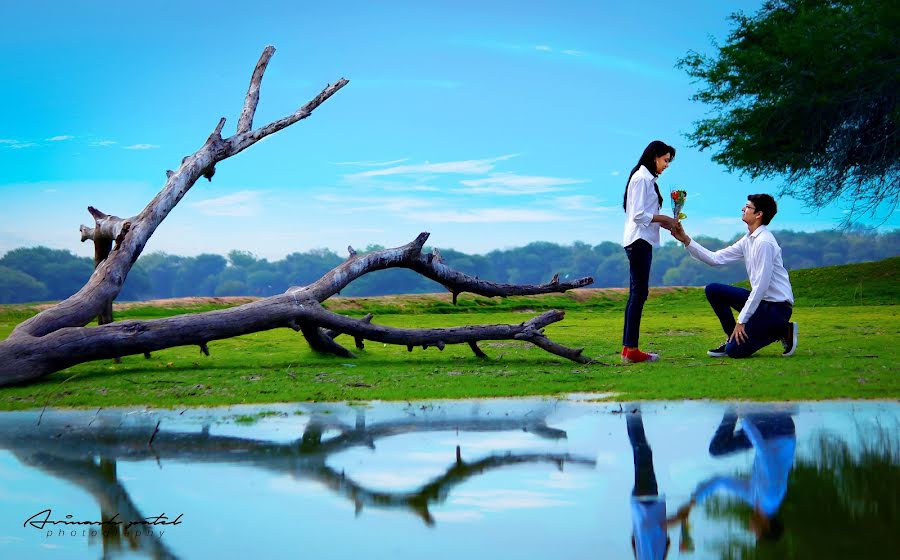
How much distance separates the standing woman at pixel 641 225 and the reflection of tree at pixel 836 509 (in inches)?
198

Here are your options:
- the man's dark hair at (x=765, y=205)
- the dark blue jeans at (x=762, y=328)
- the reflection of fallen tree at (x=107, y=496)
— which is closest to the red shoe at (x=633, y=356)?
the dark blue jeans at (x=762, y=328)

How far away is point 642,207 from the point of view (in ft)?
34.3

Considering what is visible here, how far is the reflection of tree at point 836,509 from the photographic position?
360cm

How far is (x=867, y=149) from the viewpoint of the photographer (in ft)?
88.0

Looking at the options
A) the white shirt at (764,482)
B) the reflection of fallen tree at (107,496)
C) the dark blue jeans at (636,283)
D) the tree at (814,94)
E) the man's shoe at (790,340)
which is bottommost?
the reflection of fallen tree at (107,496)

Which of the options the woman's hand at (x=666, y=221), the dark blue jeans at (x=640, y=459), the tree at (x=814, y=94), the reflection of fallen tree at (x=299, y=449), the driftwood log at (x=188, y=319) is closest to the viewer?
the dark blue jeans at (x=640, y=459)

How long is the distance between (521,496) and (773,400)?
3.74 metres

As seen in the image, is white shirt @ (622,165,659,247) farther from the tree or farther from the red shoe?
the tree

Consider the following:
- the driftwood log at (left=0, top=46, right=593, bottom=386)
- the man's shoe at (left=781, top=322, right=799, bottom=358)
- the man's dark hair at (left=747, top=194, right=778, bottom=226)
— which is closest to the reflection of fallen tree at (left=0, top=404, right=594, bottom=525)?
the driftwood log at (left=0, top=46, right=593, bottom=386)

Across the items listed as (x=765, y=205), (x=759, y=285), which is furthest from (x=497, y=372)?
(x=765, y=205)

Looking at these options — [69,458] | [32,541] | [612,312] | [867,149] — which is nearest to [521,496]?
[32,541]

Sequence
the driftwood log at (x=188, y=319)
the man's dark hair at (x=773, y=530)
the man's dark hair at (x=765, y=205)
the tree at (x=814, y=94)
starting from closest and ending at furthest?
the man's dark hair at (x=773, y=530), the driftwood log at (x=188, y=319), the man's dark hair at (x=765, y=205), the tree at (x=814, y=94)

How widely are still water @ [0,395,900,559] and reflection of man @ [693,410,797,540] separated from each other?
2 cm

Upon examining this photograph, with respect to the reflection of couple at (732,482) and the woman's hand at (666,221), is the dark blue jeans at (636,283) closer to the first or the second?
the woman's hand at (666,221)
